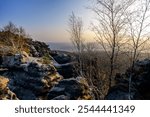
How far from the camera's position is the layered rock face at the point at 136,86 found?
11.5 metres

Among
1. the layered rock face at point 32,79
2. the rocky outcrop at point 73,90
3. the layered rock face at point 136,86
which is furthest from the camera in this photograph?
the layered rock face at point 32,79

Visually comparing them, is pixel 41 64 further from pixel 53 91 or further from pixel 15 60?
pixel 53 91

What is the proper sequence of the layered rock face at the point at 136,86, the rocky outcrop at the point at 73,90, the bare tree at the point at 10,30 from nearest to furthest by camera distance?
the layered rock face at the point at 136,86 < the rocky outcrop at the point at 73,90 < the bare tree at the point at 10,30

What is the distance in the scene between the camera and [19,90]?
15141mm

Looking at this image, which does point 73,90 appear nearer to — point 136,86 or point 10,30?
point 136,86

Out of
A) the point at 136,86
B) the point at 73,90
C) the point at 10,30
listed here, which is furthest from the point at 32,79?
the point at 10,30

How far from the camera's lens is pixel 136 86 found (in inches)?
470

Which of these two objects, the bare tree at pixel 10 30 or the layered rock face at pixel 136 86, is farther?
the bare tree at pixel 10 30

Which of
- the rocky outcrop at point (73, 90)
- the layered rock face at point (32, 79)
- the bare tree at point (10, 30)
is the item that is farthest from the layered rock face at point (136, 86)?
the bare tree at point (10, 30)

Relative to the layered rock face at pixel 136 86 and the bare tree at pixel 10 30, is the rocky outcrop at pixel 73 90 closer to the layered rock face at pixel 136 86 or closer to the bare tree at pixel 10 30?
the layered rock face at pixel 136 86

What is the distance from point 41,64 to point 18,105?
1019 cm

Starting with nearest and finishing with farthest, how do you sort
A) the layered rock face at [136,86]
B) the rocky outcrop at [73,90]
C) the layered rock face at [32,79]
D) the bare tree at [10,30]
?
the layered rock face at [136,86], the rocky outcrop at [73,90], the layered rock face at [32,79], the bare tree at [10,30]

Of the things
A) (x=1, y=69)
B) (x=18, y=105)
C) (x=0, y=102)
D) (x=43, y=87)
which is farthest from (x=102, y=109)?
(x=1, y=69)

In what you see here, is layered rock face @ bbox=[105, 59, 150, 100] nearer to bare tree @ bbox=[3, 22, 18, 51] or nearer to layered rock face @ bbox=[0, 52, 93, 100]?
layered rock face @ bbox=[0, 52, 93, 100]
